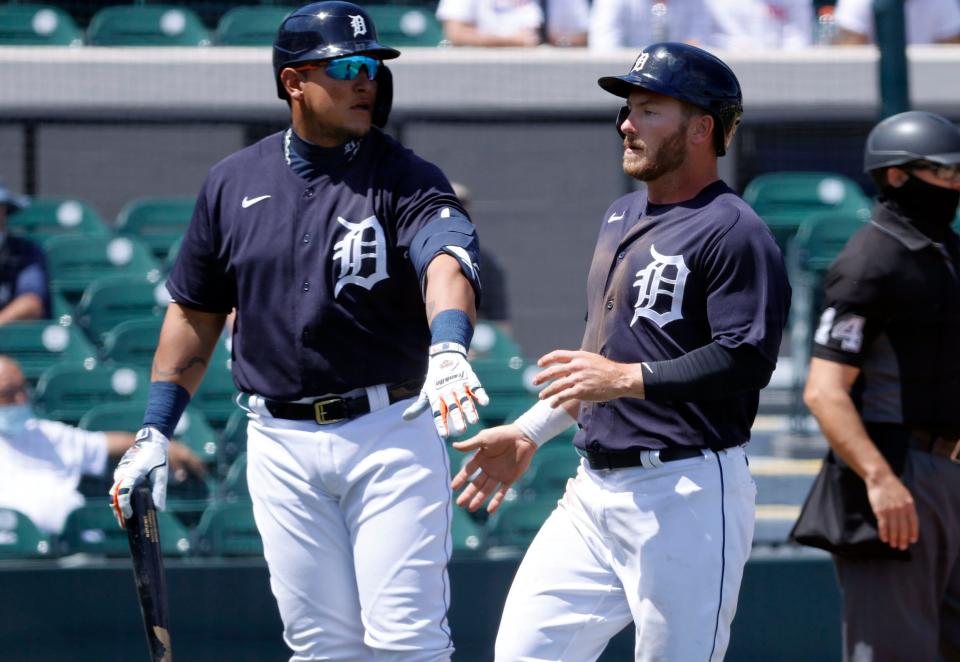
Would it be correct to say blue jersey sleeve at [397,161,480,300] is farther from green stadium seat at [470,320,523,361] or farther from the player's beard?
green stadium seat at [470,320,523,361]

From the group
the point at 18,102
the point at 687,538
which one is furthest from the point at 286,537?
the point at 18,102

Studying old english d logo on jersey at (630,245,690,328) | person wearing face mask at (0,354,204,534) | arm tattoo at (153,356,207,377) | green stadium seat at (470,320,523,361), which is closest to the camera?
old english d logo on jersey at (630,245,690,328)

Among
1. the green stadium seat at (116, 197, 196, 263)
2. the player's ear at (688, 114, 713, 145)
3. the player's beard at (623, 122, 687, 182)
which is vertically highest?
the player's ear at (688, 114, 713, 145)

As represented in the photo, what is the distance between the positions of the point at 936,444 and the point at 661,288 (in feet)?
3.41

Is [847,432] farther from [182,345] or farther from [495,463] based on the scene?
[182,345]

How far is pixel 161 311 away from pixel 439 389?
3270 mm

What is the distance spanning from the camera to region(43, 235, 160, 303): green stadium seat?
5.95 metres

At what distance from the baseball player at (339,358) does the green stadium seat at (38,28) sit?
4310 millimetres

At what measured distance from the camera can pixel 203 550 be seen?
4695 millimetres

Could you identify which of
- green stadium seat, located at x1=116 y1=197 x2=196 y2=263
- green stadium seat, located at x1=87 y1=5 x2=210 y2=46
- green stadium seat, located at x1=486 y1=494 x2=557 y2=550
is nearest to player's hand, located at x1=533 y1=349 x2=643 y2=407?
green stadium seat, located at x1=486 y1=494 x2=557 y2=550

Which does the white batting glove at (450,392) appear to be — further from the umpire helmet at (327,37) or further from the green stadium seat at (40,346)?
the green stadium seat at (40,346)

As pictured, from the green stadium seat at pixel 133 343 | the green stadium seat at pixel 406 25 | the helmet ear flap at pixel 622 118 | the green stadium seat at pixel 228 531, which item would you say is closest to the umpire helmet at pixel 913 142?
the helmet ear flap at pixel 622 118

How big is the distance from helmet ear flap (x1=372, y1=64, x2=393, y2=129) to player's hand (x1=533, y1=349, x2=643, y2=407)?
94cm

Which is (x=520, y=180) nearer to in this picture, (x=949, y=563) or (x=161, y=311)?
(x=161, y=311)
